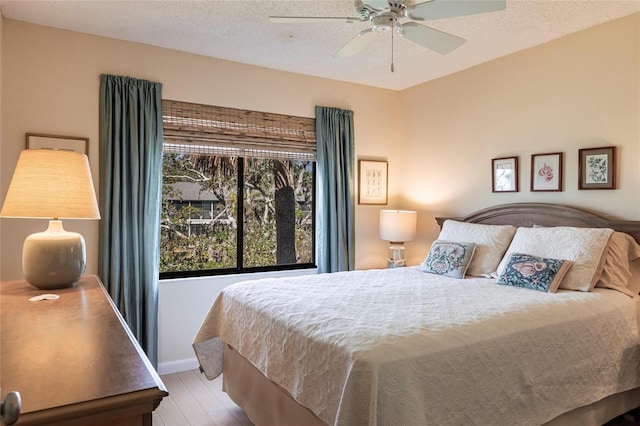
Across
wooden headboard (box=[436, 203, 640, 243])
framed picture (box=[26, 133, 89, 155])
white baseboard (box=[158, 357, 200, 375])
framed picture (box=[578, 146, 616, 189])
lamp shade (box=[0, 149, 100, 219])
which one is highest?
framed picture (box=[26, 133, 89, 155])

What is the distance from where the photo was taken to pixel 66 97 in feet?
10.4

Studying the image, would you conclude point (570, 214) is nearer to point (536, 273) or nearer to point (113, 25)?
point (536, 273)

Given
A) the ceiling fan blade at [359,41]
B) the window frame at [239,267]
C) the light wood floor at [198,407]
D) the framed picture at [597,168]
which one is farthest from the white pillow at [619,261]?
the window frame at [239,267]

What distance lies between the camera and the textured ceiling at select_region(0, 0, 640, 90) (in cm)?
275

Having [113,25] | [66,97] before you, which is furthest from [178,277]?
[113,25]

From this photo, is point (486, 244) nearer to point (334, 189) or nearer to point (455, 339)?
point (334, 189)

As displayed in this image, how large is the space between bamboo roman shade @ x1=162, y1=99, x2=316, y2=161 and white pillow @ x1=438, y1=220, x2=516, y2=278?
5.65ft

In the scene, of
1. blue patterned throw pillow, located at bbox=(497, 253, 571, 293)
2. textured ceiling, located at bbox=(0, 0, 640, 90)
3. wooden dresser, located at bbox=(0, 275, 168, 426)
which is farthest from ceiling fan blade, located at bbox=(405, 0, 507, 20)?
wooden dresser, located at bbox=(0, 275, 168, 426)

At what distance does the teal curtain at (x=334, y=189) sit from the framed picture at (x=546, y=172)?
1728 mm

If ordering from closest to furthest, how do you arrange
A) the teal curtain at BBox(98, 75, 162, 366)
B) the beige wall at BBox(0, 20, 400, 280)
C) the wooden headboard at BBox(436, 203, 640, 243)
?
the wooden headboard at BBox(436, 203, 640, 243) < the beige wall at BBox(0, 20, 400, 280) < the teal curtain at BBox(98, 75, 162, 366)

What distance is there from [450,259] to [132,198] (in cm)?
254

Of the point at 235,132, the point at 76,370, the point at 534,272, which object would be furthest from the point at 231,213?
the point at 76,370

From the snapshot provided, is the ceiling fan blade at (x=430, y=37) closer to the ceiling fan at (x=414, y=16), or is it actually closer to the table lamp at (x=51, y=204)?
the ceiling fan at (x=414, y=16)

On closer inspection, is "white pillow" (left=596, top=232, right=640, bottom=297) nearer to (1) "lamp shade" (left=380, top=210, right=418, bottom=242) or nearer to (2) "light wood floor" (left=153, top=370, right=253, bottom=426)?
(1) "lamp shade" (left=380, top=210, right=418, bottom=242)
